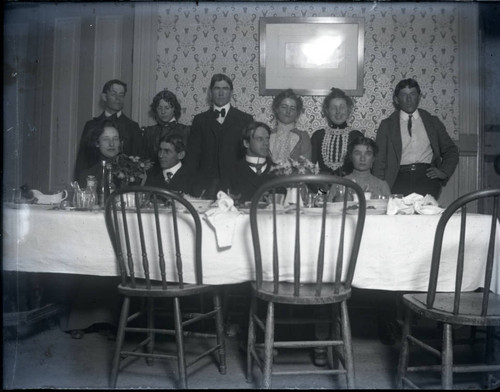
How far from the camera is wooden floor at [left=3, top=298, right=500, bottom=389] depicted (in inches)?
90.7

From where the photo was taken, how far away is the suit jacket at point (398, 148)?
173 inches

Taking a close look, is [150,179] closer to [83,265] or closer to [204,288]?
[83,265]

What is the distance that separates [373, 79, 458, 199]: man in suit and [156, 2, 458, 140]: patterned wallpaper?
36cm

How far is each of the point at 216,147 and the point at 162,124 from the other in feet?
1.72

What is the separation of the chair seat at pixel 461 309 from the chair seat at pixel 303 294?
0.87 ft

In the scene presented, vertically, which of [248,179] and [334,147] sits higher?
[334,147]

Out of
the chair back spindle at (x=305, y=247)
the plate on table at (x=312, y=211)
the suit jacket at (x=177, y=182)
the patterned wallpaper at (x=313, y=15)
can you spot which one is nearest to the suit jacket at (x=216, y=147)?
the patterned wallpaper at (x=313, y=15)

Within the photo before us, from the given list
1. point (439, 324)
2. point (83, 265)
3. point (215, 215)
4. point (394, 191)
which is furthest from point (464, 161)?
point (83, 265)

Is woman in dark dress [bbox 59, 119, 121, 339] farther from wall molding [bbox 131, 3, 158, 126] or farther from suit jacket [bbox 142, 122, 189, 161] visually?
wall molding [bbox 131, 3, 158, 126]

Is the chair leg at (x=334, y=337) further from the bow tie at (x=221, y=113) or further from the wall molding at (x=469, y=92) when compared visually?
the wall molding at (x=469, y=92)

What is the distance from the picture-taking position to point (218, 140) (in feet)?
14.1

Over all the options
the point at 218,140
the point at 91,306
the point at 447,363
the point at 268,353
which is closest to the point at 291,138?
the point at 218,140

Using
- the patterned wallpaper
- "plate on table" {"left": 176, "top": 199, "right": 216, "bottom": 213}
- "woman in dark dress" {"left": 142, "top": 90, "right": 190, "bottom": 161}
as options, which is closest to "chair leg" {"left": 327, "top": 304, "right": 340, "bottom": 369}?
"plate on table" {"left": 176, "top": 199, "right": 216, "bottom": 213}

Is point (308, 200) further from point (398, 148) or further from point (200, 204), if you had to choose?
point (398, 148)
